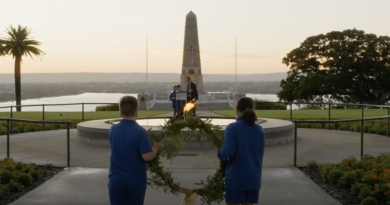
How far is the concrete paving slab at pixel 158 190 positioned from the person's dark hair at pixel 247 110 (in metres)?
2.33

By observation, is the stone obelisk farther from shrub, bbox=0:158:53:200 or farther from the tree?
shrub, bbox=0:158:53:200

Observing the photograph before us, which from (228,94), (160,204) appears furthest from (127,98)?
(228,94)

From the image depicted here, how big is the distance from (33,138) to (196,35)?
26608mm

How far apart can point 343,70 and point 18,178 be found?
40.1m

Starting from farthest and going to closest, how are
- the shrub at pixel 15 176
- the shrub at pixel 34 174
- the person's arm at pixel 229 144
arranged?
the shrub at pixel 34 174 → the shrub at pixel 15 176 → the person's arm at pixel 229 144

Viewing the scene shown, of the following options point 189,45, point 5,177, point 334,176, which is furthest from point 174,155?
point 189,45

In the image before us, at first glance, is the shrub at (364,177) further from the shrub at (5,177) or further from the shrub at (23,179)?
the shrub at (5,177)

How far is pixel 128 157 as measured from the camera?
445 cm

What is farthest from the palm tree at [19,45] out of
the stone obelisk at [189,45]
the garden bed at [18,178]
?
the garden bed at [18,178]

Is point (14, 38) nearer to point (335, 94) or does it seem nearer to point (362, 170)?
point (335, 94)

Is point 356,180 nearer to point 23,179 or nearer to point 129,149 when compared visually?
point 129,149

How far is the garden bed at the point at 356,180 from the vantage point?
6586 millimetres

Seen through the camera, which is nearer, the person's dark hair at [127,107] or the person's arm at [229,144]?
the person's dark hair at [127,107]

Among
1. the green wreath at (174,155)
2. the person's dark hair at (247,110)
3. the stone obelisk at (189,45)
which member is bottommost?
the green wreath at (174,155)
